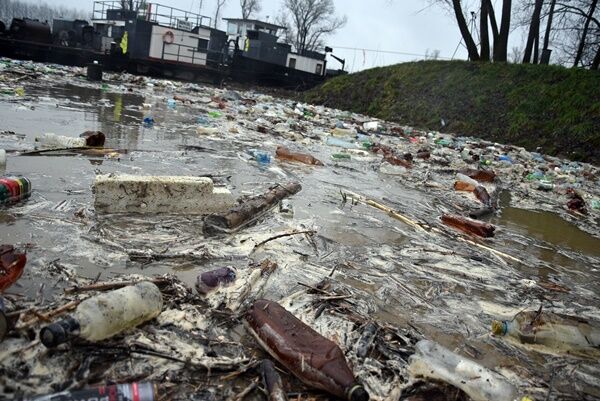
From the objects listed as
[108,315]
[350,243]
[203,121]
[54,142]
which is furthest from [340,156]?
[108,315]

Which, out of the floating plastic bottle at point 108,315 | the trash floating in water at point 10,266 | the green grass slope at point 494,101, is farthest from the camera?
the green grass slope at point 494,101

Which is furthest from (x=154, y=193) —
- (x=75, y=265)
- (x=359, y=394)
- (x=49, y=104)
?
(x=49, y=104)

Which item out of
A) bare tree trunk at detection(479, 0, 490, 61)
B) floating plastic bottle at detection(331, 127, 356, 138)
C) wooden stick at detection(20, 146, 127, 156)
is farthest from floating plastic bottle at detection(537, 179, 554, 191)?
bare tree trunk at detection(479, 0, 490, 61)

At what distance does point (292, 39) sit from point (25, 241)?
5286cm

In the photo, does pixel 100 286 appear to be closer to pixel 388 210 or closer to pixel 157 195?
pixel 157 195

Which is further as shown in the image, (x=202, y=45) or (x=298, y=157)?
(x=202, y=45)

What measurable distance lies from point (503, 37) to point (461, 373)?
57.5 ft

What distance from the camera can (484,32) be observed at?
1612cm

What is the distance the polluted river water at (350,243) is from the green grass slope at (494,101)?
6276 mm

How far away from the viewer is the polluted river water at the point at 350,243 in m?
2.04

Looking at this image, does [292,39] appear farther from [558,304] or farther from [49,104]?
[558,304]

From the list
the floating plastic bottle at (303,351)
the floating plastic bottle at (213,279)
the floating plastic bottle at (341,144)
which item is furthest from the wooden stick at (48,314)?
the floating plastic bottle at (341,144)

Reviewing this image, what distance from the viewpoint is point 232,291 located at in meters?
2.09

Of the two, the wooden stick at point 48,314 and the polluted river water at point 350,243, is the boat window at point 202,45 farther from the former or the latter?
the wooden stick at point 48,314
